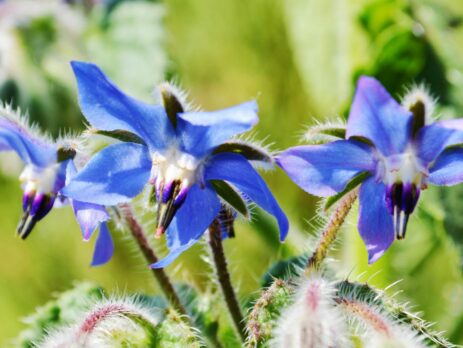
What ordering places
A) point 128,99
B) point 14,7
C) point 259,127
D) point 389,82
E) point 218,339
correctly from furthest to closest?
point 259,127 → point 14,7 → point 389,82 → point 218,339 → point 128,99

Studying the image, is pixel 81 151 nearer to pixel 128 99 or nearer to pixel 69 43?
pixel 128 99

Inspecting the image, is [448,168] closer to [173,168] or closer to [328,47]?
[173,168]

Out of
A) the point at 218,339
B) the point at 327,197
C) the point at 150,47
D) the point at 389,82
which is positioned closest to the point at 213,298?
the point at 218,339

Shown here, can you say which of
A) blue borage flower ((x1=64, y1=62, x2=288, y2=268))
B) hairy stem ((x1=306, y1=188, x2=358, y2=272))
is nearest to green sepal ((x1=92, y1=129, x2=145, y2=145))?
blue borage flower ((x1=64, y1=62, x2=288, y2=268))

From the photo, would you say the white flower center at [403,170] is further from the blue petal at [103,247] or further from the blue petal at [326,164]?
the blue petal at [103,247]

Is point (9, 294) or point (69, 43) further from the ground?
point (69, 43)

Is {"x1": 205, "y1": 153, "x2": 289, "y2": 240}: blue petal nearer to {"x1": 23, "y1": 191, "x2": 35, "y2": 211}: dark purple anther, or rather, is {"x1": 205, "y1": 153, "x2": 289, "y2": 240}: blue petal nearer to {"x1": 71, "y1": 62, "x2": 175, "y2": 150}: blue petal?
{"x1": 71, "y1": 62, "x2": 175, "y2": 150}: blue petal
